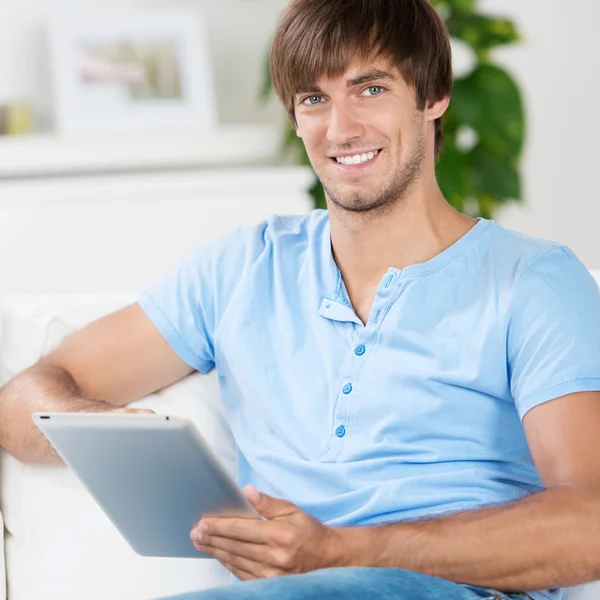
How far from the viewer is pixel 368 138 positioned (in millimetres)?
1457

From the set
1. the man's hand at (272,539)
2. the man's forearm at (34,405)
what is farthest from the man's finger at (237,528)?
the man's forearm at (34,405)

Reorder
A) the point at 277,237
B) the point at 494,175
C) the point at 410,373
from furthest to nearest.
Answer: the point at 494,175 → the point at 277,237 → the point at 410,373

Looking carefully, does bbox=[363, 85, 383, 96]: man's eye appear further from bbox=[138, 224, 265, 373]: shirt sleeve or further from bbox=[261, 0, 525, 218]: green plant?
bbox=[261, 0, 525, 218]: green plant

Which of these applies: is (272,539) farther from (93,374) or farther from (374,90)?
(374,90)

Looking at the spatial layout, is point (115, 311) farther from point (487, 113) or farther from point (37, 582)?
point (487, 113)

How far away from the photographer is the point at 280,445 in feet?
4.70

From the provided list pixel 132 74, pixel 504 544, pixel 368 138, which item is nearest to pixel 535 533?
pixel 504 544

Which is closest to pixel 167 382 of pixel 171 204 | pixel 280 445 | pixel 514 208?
pixel 280 445

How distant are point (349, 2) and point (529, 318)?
1.62 feet

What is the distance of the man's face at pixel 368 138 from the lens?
1450 millimetres

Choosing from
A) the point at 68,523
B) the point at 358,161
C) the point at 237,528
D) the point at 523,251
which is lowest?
the point at 68,523

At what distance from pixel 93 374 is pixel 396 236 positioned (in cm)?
47

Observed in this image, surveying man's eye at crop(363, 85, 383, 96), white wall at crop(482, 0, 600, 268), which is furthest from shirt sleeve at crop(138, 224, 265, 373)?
white wall at crop(482, 0, 600, 268)

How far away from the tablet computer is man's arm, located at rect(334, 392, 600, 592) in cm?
16
